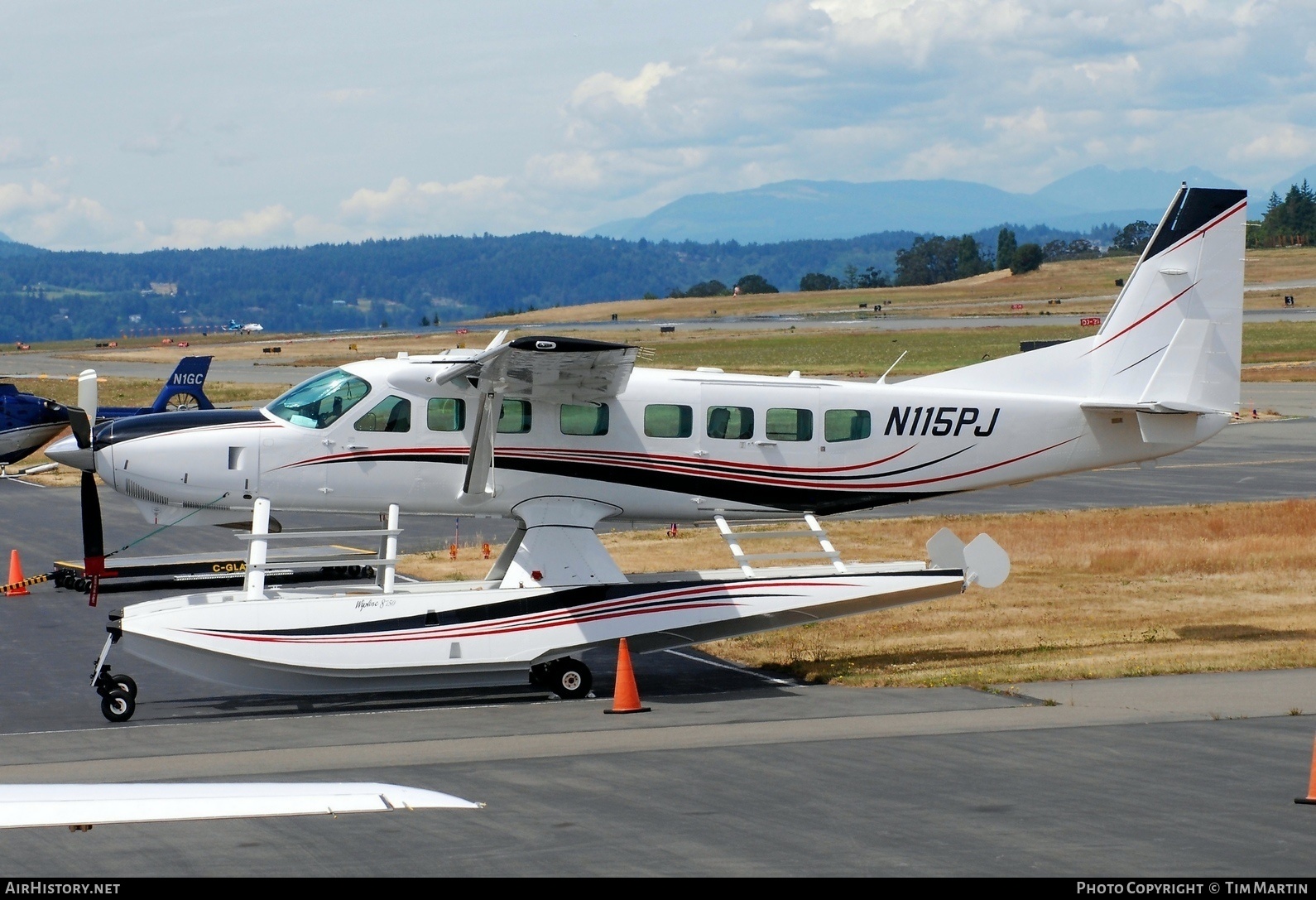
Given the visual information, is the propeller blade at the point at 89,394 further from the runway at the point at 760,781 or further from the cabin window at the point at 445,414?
the runway at the point at 760,781

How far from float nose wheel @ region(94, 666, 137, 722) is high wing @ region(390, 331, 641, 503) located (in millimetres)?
4113

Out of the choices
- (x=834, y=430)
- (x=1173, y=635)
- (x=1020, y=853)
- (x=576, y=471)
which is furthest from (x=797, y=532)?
(x=1020, y=853)

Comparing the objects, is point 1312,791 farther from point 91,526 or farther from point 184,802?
point 91,526

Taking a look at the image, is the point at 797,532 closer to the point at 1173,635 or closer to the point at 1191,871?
the point at 1173,635

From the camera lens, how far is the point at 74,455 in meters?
16.0

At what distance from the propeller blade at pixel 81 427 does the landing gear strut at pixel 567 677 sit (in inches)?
212

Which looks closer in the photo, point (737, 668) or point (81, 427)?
point (81, 427)

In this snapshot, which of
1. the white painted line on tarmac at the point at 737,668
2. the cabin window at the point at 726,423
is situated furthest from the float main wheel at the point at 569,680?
the cabin window at the point at 726,423

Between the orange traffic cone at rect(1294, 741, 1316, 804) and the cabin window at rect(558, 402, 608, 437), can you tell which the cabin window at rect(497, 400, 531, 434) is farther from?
the orange traffic cone at rect(1294, 741, 1316, 804)

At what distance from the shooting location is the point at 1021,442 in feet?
57.8

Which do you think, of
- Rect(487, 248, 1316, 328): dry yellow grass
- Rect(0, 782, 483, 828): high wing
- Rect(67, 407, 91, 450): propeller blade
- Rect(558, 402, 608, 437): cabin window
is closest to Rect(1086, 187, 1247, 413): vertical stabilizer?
Rect(558, 402, 608, 437): cabin window

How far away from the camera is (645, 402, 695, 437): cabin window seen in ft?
55.1

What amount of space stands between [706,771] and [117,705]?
20.0 ft

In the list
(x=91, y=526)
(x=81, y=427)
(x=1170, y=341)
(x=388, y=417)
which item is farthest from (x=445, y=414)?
(x=1170, y=341)
